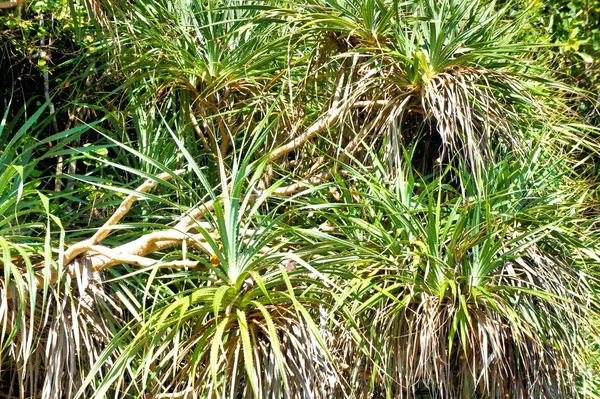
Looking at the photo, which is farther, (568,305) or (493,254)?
(568,305)

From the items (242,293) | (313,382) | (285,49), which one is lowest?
(313,382)

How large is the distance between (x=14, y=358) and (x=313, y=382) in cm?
95

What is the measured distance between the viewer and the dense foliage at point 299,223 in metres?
2.58

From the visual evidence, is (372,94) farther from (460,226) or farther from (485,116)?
(460,226)

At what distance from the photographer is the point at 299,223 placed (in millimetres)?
3566

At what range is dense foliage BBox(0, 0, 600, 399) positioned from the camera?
8.46 ft

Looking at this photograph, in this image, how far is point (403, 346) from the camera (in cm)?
285

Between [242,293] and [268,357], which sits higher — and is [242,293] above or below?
above

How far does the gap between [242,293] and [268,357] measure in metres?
0.20

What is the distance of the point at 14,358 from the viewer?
9.00ft

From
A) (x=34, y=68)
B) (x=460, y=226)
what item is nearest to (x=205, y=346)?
(x=460, y=226)

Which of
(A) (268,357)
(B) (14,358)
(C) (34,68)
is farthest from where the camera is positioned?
(C) (34,68)

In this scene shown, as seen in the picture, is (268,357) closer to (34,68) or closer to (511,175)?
(511,175)

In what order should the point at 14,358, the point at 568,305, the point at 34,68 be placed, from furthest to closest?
the point at 34,68, the point at 568,305, the point at 14,358
